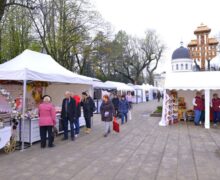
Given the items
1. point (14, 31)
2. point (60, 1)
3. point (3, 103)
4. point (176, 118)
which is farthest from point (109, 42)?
point (3, 103)

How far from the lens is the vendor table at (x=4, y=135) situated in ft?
21.3

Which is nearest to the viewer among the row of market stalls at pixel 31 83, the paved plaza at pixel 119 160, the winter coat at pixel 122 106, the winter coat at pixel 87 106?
the paved plaza at pixel 119 160

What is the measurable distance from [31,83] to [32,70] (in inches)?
162

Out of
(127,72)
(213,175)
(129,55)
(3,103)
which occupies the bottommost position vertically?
(213,175)

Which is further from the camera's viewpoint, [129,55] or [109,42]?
[129,55]

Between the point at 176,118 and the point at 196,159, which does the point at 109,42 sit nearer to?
the point at 176,118

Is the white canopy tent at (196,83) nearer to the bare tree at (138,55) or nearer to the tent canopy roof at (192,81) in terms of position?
the tent canopy roof at (192,81)

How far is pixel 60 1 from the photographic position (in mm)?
22391

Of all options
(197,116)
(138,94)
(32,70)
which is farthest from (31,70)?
(138,94)

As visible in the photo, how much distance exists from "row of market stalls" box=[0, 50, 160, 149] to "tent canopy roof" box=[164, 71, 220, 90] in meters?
4.03

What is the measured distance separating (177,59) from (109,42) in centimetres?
1156

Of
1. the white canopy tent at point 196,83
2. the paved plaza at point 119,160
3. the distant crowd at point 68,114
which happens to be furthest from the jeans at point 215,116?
the distant crowd at point 68,114

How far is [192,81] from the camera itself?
40.7ft

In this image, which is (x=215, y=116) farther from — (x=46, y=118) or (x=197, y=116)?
(x=46, y=118)
